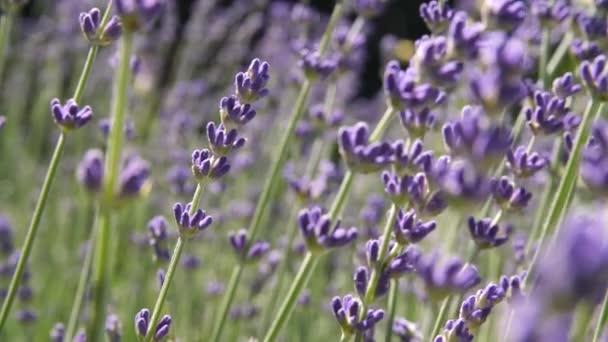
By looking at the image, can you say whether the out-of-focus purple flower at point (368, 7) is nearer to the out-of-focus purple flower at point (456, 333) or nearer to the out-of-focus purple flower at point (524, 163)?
the out-of-focus purple flower at point (524, 163)

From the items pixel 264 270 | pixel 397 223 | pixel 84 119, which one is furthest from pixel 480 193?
pixel 264 270

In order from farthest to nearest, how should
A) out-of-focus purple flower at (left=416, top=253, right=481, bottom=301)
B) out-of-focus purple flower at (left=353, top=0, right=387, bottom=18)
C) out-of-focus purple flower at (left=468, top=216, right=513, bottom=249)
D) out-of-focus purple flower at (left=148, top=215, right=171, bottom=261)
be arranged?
1. out-of-focus purple flower at (left=353, top=0, right=387, bottom=18)
2. out-of-focus purple flower at (left=148, top=215, right=171, bottom=261)
3. out-of-focus purple flower at (left=468, top=216, right=513, bottom=249)
4. out-of-focus purple flower at (left=416, top=253, right=481, bottom=301)

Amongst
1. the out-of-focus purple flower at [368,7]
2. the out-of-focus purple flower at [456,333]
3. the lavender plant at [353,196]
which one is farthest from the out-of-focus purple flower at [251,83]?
the out-of-focus purple flower at [368,7]

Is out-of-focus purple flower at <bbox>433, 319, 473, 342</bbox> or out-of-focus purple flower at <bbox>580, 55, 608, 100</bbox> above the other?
out-of-focus purple flower at <bbox>580, 55, 608, 100</bbox>

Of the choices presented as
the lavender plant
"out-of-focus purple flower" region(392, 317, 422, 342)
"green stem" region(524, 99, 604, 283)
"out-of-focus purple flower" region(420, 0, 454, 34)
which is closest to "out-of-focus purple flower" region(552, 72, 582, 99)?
the lavender plant

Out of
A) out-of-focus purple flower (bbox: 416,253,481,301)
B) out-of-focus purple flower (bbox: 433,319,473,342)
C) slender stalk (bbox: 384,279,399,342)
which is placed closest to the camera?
out-of-focus purple flower (bbox: 416,253,481,301)

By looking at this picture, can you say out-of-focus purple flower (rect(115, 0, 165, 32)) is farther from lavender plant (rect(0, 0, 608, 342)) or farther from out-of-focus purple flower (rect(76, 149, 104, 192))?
out-of-focus purple flower (rect(76, 149, 104, 192))

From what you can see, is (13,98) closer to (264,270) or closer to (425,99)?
(264,270)
